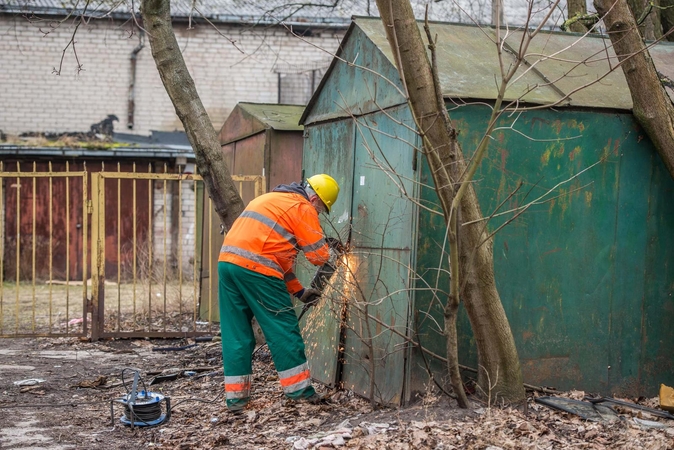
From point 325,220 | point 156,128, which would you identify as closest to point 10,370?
point 325,220

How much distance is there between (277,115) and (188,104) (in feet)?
7.06

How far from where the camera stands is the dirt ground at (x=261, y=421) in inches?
178

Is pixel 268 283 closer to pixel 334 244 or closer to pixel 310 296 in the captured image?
pixel 310 296

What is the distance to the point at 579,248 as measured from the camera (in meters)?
5.54

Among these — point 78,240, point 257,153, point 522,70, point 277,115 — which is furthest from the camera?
point 78,240

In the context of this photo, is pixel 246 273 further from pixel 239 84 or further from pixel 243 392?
pixel 239 84

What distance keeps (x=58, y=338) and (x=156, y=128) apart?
11.3 metres

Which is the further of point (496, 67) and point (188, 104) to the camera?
point (188, 104)

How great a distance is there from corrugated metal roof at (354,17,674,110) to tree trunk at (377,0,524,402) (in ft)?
1.66

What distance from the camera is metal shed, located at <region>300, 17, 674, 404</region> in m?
5.24

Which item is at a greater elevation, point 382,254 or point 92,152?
point 92,152

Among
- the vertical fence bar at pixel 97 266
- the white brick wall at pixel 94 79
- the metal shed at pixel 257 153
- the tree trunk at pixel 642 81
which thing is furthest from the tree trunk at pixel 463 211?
the white brick wall at pixel 94 79

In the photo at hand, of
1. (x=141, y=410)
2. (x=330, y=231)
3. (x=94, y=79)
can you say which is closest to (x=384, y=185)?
(x=330, y=231)

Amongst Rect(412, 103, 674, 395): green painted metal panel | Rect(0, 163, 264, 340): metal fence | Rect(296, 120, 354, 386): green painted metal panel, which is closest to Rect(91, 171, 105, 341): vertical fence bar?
→ Rect(0, 163, 264, 340): metal fence
